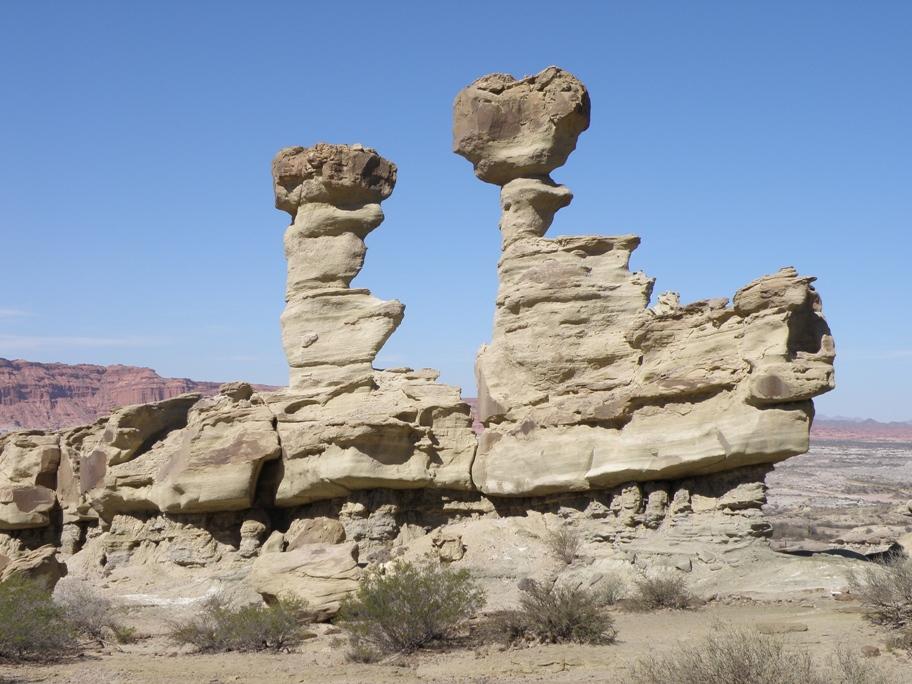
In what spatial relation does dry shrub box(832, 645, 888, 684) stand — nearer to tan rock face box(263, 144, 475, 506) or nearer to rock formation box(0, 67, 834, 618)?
rock formation box(0, 67, 834, 618)

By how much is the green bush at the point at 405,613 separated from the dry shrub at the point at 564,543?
11.9ft

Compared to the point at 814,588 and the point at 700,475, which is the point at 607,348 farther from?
the point at 814,588

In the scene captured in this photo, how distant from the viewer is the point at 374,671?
11.2 meters

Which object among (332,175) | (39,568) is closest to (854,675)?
(39,568)

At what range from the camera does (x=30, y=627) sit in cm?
1268

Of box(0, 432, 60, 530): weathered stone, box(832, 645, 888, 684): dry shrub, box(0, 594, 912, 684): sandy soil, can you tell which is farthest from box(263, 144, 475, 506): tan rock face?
box(832, 645, 888, 684): dry shrub

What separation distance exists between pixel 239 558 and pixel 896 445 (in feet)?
439

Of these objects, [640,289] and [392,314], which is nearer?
[640,289]

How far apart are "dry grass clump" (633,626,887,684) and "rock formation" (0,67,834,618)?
6070 mm

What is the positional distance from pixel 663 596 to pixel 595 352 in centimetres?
530

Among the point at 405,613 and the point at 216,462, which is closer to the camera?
the point at 405,613

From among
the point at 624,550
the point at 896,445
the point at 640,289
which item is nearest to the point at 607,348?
the point at 640,289

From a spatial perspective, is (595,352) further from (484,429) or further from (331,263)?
(331,263)

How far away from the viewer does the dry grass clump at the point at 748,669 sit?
26.6ft
